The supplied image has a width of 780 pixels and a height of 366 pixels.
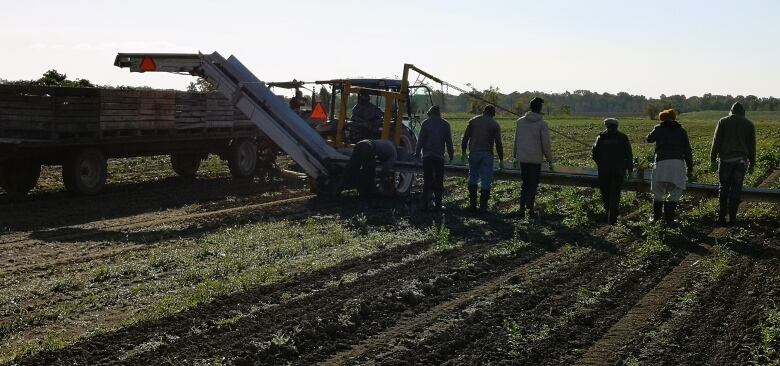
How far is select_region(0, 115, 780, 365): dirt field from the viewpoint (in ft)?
22.8

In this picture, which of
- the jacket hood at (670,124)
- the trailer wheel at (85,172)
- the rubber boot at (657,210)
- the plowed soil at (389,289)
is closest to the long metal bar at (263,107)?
the plowed soil at (389,289)

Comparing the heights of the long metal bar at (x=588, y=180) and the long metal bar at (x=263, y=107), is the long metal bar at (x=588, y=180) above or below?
below

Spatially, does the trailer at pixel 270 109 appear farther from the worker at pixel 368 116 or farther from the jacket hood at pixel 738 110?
the jacket hood at pixel 738 110

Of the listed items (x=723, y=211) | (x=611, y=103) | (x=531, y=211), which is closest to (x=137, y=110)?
(x=531, y=211)

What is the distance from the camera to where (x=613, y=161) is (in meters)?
13.5

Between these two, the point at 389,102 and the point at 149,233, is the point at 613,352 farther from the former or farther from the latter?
the point at 389,102

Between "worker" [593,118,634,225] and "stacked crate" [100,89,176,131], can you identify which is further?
"stacked crate" [100,89,176,131]

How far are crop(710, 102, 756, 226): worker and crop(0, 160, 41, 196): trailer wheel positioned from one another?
11323 millimetres

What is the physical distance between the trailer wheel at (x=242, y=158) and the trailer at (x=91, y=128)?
26.6 inches

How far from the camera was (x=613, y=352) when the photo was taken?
22.7 feet

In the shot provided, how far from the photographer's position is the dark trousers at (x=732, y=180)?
43.4 ft

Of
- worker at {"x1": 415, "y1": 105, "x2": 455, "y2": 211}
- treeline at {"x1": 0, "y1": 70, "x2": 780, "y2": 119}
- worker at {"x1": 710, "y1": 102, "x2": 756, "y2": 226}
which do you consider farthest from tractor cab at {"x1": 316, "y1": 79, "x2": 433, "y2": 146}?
treeline at {"x1": 0, "y1": 70, "x2": 780, "y2": 119}

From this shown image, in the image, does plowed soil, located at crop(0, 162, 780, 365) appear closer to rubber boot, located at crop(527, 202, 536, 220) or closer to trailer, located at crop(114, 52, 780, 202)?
rubber boot, located at crop(527, 202, 536, 220)

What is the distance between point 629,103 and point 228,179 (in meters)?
154
